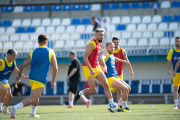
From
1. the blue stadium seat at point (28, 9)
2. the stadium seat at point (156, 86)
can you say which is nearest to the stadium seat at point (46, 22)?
the blue stadium seat at point (28, 9)

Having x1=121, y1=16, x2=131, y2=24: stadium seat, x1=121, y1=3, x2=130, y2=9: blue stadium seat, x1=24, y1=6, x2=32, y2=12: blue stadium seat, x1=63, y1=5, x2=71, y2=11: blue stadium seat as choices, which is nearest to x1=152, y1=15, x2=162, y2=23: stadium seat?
x1=121, y1=16, x2=131, y2=24: stadium seat

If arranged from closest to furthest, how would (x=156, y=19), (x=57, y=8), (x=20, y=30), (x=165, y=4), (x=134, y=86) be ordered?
(x=134, y=86) → (x=156, y=19) → (x=20, y=30) → (x=165, y=4) → (x=57, y=8)

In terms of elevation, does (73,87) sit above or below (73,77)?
below

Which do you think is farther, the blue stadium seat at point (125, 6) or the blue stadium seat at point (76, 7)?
the blue stadium seat at point (76, 7)

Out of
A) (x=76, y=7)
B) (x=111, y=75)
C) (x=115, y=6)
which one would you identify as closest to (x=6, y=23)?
(x=76, y=7)

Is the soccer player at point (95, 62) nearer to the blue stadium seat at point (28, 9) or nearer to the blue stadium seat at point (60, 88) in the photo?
the blue stadium seat at point (60, 88)

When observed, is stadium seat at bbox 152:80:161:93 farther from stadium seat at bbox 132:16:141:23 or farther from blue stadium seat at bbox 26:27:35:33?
blue stadium seat at bbox 26:27:35:33

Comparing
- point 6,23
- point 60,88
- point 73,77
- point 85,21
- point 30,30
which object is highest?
point 85,21

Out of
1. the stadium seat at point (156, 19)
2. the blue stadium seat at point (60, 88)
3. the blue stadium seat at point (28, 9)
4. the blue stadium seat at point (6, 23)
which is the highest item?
the blue stadium seat at point (28, 9)

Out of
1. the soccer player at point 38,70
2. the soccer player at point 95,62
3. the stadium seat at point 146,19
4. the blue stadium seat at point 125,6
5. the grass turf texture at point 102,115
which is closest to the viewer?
the soccer player at point 38,70

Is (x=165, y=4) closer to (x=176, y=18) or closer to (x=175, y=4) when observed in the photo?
(x=175, y=4)

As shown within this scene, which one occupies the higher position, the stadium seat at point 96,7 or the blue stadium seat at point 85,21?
the stadium seat at point 96,7

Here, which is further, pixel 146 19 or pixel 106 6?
pixel 106 6

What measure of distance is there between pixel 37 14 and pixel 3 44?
707cm
